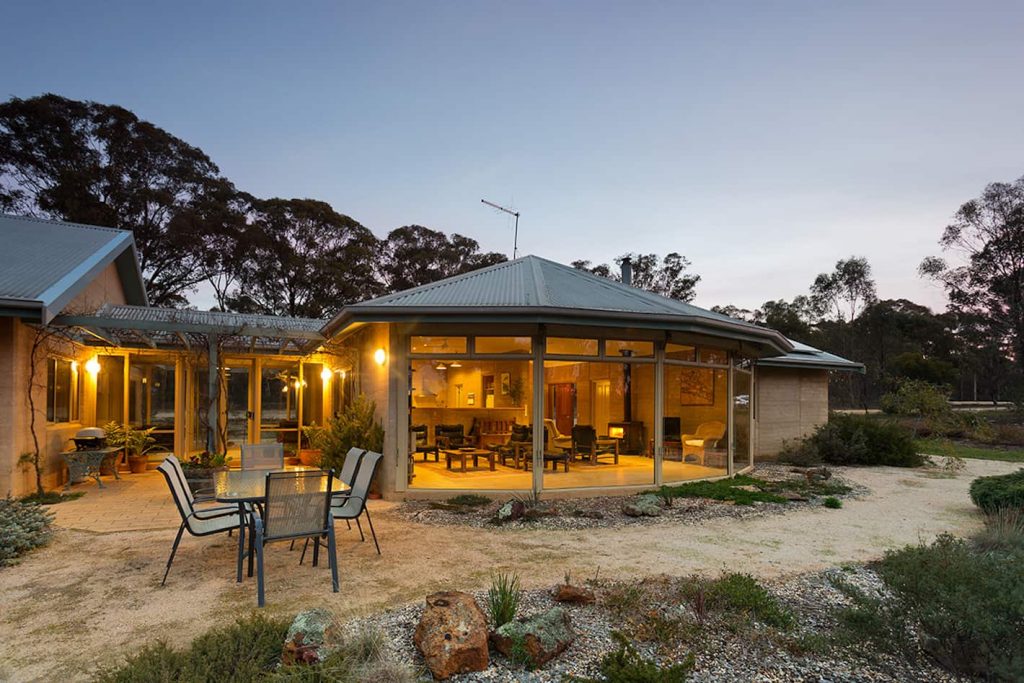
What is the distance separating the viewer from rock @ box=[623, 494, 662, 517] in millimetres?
7348

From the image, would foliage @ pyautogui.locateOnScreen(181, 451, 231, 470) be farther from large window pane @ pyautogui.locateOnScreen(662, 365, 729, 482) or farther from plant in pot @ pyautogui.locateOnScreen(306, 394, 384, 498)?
large window pane @ pyautogui.locateOnScreen(662, 365, 729, 482)

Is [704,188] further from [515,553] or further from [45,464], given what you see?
[45,464]

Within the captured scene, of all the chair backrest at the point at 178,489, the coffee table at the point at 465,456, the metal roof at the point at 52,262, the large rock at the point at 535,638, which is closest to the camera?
the large rock at the point at 535,638

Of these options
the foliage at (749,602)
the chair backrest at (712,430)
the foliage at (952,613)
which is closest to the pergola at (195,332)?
the chair backrest at (712,430)

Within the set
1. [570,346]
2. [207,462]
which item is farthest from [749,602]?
[207,462]

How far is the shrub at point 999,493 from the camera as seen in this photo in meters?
7.16

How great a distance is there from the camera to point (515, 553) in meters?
5.63

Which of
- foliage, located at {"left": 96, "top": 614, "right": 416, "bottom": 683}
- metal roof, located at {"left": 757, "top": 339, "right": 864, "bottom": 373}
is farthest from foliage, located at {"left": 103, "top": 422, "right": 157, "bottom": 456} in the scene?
metal roof, located at {"left": 757, "top": 339, "right": 864, "bottom": 373}

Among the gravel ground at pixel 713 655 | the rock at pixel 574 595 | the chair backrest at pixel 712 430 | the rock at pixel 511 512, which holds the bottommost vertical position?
the rock at pixel 511 512

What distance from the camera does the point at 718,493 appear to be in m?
8.53

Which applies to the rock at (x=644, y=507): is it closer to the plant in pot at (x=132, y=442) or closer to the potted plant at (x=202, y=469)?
the potted plant at (x=202, y=469)

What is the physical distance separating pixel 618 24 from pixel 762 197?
6.76m

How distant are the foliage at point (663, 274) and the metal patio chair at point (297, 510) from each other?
104 feet

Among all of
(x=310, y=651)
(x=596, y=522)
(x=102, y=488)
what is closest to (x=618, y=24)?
(x=596, y=522)
